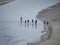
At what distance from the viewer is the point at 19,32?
4.95 ft

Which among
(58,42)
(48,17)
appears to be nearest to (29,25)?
(48,17)

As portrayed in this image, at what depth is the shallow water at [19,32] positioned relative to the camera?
4.88ft

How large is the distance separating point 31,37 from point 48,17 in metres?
0.33

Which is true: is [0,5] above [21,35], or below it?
above

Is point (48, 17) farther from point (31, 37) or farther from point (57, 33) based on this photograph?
point (31, 37)

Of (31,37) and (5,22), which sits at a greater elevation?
(5,22)

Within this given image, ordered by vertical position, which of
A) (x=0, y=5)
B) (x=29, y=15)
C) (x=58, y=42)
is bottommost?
(x=58, y=42)

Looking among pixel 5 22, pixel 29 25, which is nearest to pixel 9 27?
pixel 5 22

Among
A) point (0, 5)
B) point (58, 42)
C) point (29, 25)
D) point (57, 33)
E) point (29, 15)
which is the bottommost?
point (58, 42)

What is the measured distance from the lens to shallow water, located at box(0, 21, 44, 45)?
58.6 inches

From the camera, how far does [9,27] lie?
1.50 meters

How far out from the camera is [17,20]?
152 centimetres

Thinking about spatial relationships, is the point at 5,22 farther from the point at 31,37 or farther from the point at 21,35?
A: the point at 31,37

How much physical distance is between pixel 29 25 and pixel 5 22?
0.96 ft
